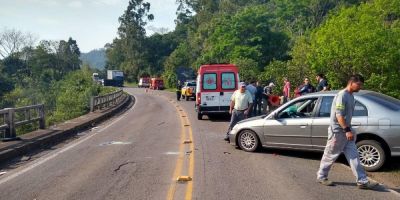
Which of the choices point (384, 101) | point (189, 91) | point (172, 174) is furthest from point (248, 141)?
point (189, 91)

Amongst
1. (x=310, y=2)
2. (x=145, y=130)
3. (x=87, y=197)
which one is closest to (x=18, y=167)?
(x=87, y=197)

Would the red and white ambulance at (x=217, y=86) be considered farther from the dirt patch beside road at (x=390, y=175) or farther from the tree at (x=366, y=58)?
the dirt patch beside road at (x=390, y=175)

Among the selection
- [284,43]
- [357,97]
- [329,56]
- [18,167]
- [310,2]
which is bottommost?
[18,167]

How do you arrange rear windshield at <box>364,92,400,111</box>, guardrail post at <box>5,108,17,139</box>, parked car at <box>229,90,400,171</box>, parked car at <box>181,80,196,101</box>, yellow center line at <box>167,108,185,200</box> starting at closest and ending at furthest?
yellow center line at <box>167,108,185,200</box> < parked car at <box>229,90,400,171</box> < rear windshield at <box>364,92,400,111</box> < guardrail post at <box>5,108,17,139</box> < parked car at <box>181,80,196,101</box>

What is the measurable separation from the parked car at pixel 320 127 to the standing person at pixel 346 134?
4.81 ft

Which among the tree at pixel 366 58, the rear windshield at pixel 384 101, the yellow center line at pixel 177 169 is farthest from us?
the tree at pixel 366 58

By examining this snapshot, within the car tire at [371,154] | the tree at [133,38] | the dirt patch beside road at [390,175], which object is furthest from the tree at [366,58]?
the tree at [133,38]

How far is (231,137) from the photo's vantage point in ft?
36.2

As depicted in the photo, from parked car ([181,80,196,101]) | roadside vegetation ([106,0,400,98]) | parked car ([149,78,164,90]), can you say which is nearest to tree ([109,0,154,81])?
roadside vegetation ([106,0,400,98])

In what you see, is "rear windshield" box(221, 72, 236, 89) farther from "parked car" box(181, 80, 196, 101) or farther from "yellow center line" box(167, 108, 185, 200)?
"parked car" box(181, 80, 196, 101)

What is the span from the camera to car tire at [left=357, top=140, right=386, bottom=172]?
8.25 meters

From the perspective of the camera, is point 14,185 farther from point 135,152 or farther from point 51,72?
point 51,72

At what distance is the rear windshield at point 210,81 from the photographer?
61.2 feet

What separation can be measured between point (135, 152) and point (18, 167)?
2640mm
